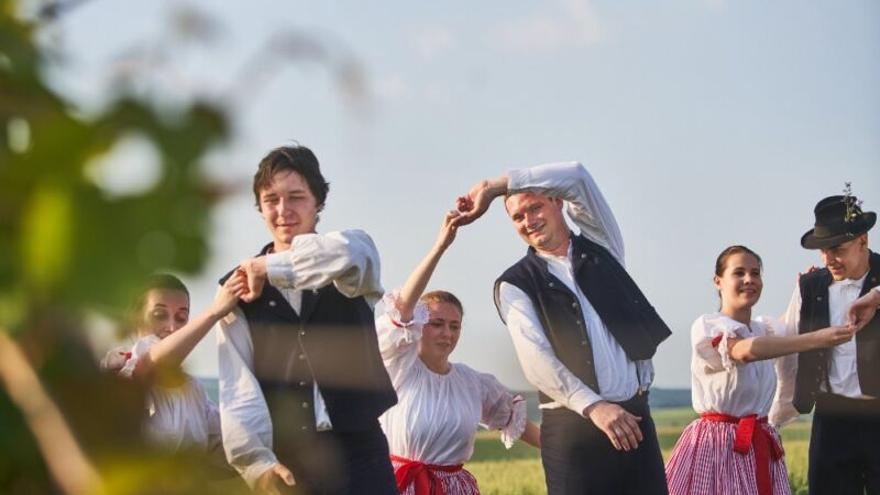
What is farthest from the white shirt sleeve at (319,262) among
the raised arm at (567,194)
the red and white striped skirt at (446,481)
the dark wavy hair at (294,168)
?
the red and white striped skirt at (446,481)

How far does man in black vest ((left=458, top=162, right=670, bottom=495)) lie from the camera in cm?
473

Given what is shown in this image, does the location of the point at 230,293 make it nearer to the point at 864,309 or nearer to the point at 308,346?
the point at 308,346

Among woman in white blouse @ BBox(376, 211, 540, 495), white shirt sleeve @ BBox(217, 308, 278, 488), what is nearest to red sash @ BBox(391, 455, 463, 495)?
woman in white blouse @ BBox(376, 211, 540, 495)

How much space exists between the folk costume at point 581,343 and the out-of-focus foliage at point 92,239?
419cm

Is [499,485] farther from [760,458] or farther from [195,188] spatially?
[195,188]

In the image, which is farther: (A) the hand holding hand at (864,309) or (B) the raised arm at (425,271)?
(A) the hand holding hand at (864,309)

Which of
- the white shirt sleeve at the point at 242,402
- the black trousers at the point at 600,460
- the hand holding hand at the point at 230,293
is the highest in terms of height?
the hand holding hand at the point at 230,293

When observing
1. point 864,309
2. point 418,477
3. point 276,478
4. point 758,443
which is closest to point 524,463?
point 758,443

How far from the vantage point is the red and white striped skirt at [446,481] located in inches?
247

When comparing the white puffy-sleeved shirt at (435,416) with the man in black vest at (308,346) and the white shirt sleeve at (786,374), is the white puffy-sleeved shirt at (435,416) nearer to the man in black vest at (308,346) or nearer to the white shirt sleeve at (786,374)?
the white shirt sleeve at (786,374)

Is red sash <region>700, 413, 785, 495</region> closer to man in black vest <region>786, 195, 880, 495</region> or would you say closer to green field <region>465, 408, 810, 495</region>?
man in black vest <region>786, 195, 880, 495</region>

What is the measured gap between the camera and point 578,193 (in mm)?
4918

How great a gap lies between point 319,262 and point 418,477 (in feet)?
8.38

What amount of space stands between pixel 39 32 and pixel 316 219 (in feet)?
12.0
